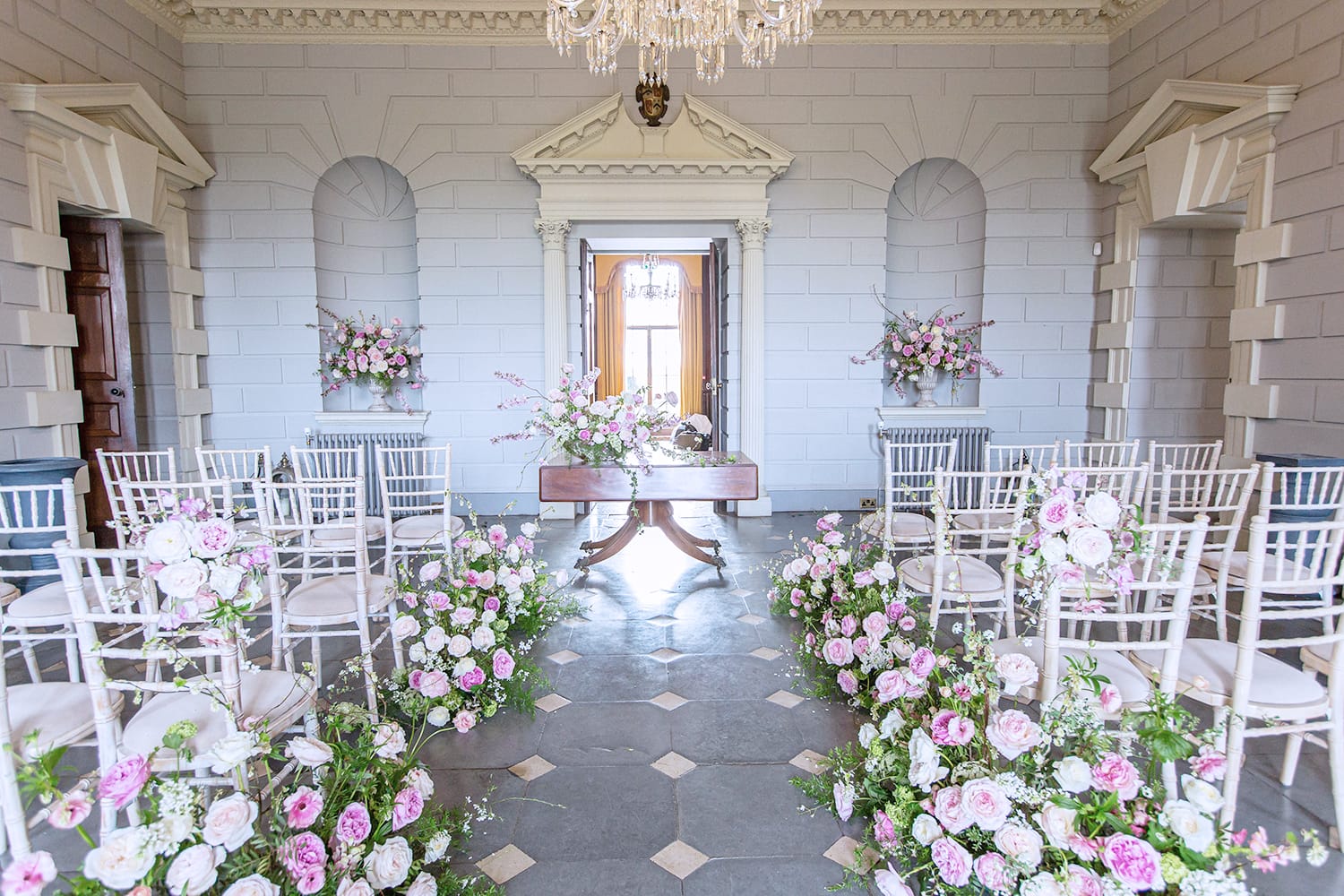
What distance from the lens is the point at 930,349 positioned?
6039 millimetres

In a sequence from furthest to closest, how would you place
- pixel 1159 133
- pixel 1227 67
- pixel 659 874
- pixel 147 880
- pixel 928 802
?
pixel 1159 133
pixel 1227 67
pixel 659 874
pixel 928 802
pixel 147 880

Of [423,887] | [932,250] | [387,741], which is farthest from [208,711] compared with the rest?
[932,250]

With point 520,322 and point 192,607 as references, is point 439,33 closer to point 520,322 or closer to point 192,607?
point 520,322

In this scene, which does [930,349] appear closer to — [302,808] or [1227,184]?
[1227,184]

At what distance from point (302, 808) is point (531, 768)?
3.35ft

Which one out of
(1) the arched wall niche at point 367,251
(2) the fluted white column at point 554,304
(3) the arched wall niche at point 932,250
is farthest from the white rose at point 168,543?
(3) the arched wall niche at point 932,250

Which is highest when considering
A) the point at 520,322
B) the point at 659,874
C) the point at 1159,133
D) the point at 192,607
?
the point at 1159,133

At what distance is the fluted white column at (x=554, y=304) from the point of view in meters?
5.94

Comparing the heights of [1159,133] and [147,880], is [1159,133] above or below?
above

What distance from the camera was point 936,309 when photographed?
6500mm

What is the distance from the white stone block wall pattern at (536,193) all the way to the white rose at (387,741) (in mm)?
4509

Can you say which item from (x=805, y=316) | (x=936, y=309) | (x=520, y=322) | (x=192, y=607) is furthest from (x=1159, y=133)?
(x=192, y=607)

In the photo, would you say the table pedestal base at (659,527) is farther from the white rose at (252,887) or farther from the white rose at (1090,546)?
the white rose at (252,887)

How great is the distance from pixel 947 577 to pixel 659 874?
5.35 feet
